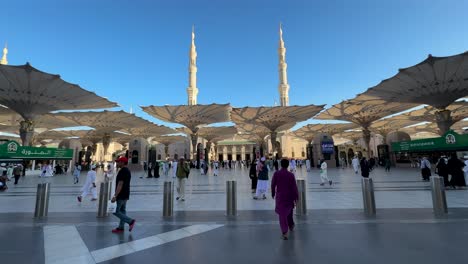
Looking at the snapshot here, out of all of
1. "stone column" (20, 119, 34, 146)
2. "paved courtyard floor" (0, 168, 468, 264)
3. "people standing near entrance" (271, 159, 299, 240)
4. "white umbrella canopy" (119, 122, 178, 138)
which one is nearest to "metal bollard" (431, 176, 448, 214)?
"paved courtyard floor" (0, 168, 468, 264)

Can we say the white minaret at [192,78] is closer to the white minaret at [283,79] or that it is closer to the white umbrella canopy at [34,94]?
the white minaret at [283,79]

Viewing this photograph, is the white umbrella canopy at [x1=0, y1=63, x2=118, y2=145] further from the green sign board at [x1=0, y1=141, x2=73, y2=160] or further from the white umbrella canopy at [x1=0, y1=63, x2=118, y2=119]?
the green sign board at [x1=0, y1=141, x2=73, y2=160]

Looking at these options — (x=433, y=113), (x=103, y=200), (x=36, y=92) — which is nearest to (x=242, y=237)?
(x=103, y=200)

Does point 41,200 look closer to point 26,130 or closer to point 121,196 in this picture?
point 121,196

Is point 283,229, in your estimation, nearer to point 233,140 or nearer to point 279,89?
point 279,89

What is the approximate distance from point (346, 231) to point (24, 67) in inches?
1024

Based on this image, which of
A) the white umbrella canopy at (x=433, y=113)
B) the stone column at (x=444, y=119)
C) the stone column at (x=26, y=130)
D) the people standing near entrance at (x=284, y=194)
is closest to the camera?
the people standing near entrance at (x=284, y=194)

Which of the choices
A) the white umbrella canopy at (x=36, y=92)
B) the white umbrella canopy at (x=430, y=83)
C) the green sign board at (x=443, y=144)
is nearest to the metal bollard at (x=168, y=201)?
the green sign board at (x=443, y=144)

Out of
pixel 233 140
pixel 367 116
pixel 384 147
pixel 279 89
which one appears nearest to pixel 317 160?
pixel 384 147

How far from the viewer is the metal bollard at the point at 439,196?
5.64 metres

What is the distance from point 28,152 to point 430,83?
1388 inches

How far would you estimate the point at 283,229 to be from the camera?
13.4 feet

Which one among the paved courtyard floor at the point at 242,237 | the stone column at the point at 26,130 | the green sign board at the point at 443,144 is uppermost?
the stone column at the point at 26,130

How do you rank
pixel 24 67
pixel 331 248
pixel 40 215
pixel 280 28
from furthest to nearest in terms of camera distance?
pixel 280 28 → pixel 24 67 → pixel 40 215 → pixel 331 248
